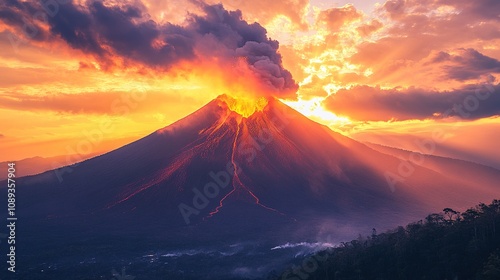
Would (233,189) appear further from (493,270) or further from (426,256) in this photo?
(493,270)

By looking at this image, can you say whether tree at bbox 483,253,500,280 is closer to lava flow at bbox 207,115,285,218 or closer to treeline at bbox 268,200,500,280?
treeline at bbox 268,200,500,280

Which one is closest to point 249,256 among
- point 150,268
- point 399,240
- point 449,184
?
point 150,268

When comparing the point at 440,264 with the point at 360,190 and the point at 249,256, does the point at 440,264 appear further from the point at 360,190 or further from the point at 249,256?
the point at 360,190

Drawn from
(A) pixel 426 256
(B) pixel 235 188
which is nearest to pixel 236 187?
(B) pixel 235 188

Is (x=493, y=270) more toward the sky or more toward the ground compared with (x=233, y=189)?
more toward the ground

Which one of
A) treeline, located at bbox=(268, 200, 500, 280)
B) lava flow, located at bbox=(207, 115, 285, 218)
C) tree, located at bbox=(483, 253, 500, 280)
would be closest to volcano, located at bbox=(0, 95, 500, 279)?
lava flow, located at bbox=(207, 115, 285, 218)

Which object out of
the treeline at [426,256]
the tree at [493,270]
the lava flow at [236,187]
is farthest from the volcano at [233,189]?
the tree at [493,270]

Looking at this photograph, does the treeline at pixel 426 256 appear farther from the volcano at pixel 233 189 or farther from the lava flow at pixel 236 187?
the lava flow at pixel 236 187
